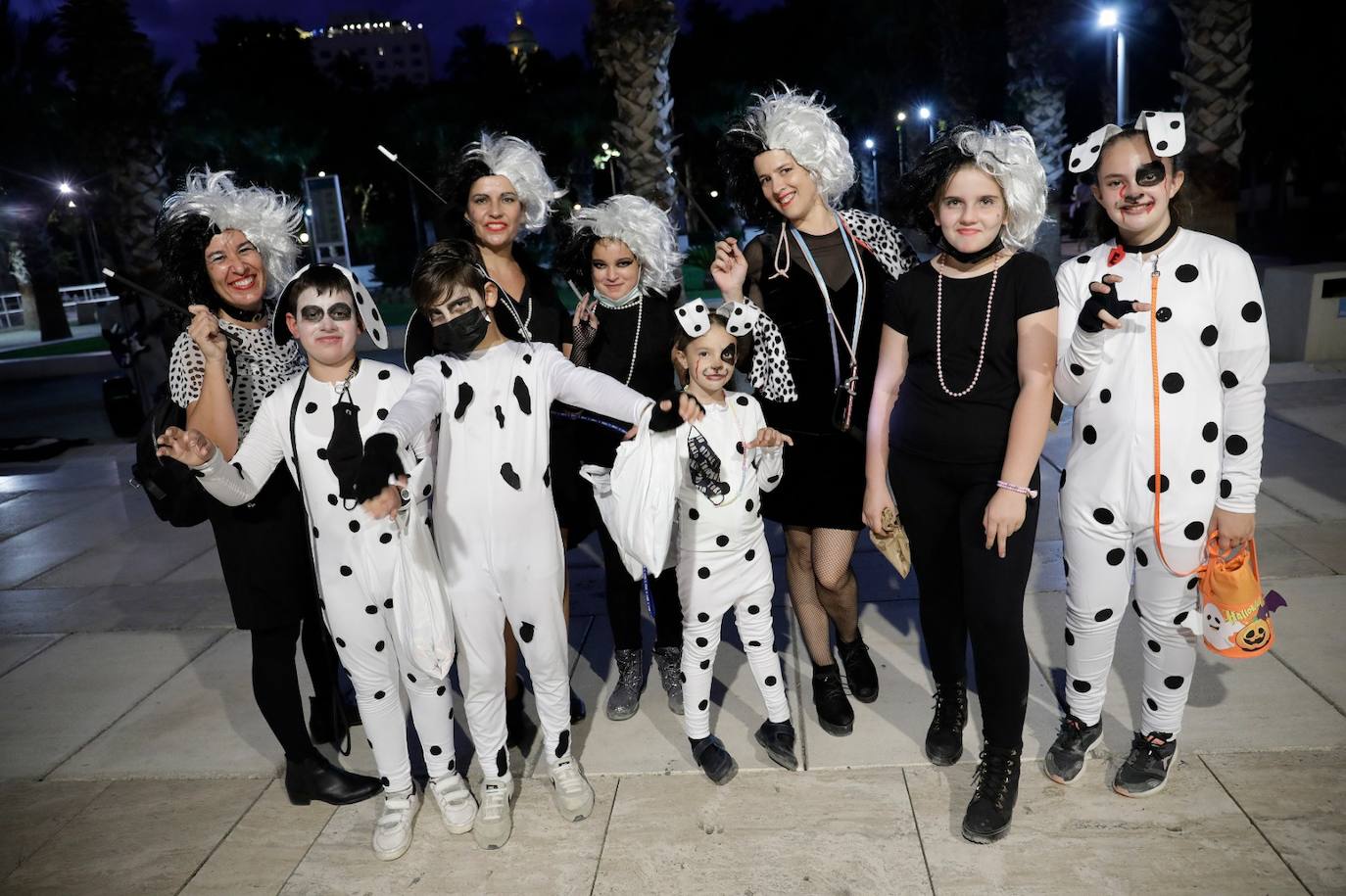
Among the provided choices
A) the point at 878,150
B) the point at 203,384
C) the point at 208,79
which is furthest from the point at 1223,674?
the point at 208,79

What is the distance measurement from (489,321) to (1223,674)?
3338 mm

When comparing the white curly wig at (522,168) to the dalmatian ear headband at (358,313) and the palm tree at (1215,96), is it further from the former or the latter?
the palm tree at (1215,96)

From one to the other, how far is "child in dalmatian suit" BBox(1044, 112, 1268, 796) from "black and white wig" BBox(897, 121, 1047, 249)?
0.17 m

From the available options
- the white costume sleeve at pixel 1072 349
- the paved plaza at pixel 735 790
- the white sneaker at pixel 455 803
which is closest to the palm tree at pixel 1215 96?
the paved plaza at pixel 735 790

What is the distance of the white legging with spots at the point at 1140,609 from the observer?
Answer: 303cm

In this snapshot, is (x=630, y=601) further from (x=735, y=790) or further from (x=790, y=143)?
(x=790, y=143)

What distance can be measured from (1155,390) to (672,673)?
89.8 inches

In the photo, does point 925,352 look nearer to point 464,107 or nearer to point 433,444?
point 433,444

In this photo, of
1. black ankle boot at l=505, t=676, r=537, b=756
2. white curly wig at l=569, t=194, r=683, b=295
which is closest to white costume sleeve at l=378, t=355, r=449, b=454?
white curly wig at l=569, t=194, r=683, b=295

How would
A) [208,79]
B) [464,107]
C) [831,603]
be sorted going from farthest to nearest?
1. [208,79]
2. [464,107]
3. [831,603]

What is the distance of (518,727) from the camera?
390 centimetres

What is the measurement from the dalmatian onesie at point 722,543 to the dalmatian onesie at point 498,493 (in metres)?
0.37

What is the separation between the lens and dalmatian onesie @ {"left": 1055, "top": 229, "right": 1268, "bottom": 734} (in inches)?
111

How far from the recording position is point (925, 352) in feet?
10.3
